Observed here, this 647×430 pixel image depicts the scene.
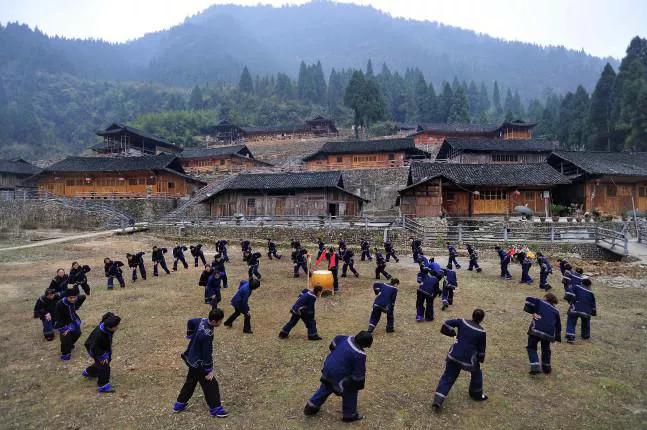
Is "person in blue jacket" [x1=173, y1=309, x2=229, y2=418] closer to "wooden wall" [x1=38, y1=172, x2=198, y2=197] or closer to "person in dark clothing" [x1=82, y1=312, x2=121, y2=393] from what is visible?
"person in dark clothing" [x1=82, y1=312, x2=121, y2=393]

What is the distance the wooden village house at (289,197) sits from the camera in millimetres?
36156

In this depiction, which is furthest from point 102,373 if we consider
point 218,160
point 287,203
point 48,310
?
point 218,160

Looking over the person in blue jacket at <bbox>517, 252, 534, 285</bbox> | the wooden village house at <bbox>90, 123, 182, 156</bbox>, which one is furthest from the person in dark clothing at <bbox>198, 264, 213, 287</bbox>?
the wooden village house at <bbox>90, 123, 182, 156</bbox>

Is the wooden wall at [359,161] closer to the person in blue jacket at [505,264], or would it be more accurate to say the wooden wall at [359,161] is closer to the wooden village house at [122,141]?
the wooden village house at [122,141]

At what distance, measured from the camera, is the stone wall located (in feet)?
129

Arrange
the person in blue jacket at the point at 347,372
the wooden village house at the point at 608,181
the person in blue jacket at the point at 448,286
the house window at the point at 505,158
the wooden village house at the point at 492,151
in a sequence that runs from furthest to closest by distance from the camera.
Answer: the house window at the point at 505,158, the wooden village house at the point at 492,151, the wooden village house at the point at 608,181, the person in blue jacket at the point at 448,286, the person in blue jacket at the point at 347,372

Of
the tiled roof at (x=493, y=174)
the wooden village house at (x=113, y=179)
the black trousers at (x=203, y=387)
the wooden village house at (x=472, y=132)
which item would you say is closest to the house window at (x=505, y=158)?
the tiled roof at (x=493, y=174)

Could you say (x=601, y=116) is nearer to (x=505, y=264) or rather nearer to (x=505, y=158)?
(x=505, y=158)

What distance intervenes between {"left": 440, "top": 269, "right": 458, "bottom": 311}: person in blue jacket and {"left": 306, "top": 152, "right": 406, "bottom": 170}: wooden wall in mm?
39134

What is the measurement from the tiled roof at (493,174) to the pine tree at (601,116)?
104 feet

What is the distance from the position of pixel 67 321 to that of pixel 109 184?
42.9 meters

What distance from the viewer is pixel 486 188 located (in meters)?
33.6

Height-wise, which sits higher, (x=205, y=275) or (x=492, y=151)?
(x=492, y=151)

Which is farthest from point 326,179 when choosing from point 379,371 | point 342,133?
point 342,133
